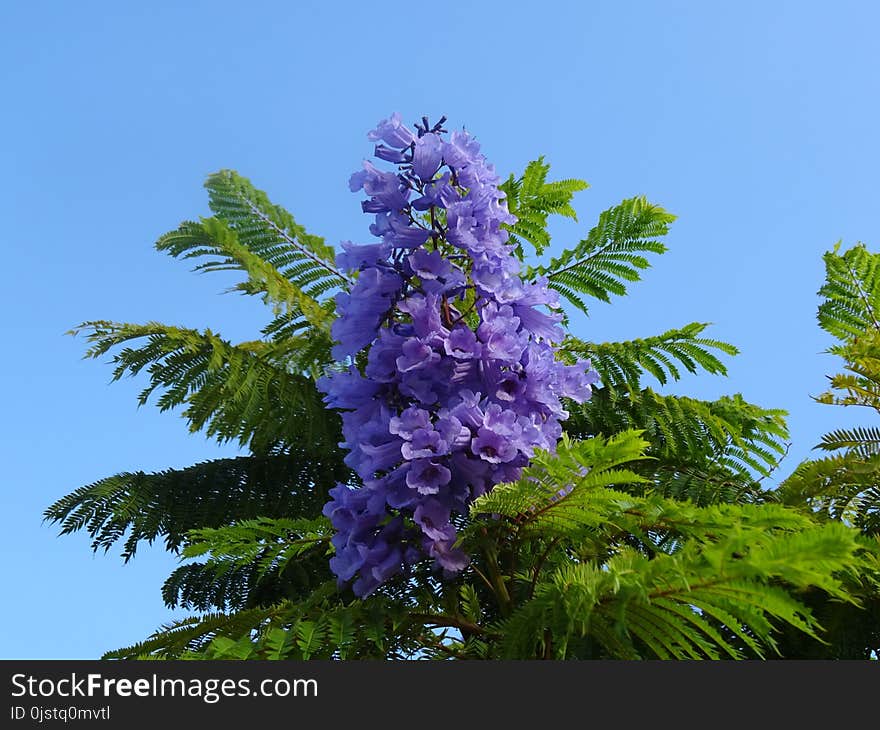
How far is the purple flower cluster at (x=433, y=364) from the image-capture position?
6.28ft

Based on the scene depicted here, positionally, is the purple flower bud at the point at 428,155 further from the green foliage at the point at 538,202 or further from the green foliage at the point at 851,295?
the green foliage at the point at 851,295

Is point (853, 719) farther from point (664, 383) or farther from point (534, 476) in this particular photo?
point (664, 383)

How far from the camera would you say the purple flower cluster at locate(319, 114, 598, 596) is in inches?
75.3

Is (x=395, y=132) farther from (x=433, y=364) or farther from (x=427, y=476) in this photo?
(x=427, y=476)

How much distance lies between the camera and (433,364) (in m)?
2.00

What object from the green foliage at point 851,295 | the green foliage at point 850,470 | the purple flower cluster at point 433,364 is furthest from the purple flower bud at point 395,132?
the green foliage at point 851,295

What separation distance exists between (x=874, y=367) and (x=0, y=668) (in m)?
2.39

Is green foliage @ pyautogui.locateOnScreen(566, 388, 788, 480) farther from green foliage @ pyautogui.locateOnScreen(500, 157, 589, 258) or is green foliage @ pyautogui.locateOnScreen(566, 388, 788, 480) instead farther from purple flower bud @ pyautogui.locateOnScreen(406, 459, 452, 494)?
purple flower bud @ pyautogui.locateOnScreen(406, 459, 452, 494)

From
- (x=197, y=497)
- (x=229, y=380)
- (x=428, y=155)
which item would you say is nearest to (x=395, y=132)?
(x=428, y=155)

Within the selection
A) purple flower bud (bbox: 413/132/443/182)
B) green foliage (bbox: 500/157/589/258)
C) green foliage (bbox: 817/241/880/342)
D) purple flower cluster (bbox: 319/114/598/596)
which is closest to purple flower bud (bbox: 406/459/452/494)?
purple flower cluster (bbox: 319/114/598/596)

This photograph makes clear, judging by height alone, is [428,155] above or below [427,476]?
above

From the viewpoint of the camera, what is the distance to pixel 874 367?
281cm

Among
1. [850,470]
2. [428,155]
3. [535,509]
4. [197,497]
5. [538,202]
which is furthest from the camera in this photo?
[197,497]

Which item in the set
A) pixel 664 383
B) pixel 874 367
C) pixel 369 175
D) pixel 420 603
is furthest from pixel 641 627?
pixel 664 383
